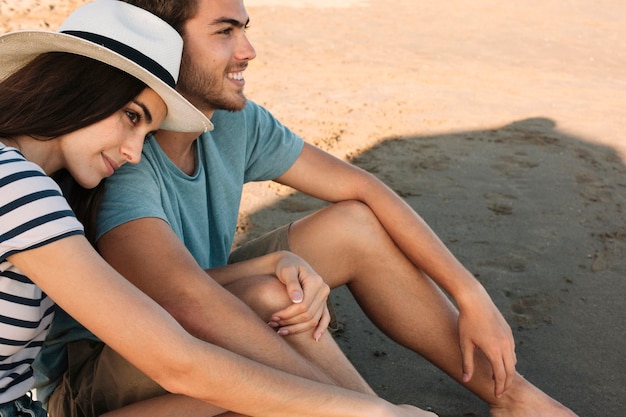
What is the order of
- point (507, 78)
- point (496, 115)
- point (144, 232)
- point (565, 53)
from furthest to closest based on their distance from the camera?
point (565, 53) → point (507, 78) → point (496, 115) → point (144, 232)

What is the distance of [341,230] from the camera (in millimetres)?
2600

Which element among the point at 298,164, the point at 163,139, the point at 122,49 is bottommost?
the point at 298,164

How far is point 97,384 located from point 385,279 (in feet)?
3.26

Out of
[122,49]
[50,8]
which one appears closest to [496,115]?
[122,49]

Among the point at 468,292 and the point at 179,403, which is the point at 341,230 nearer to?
the point at 468,292

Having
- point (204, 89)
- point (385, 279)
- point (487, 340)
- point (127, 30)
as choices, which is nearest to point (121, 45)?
point (127, 30)

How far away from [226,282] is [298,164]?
64 centimetres

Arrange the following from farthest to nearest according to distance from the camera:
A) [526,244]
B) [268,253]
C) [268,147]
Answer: [526,244] < [268,147] < [268,253]

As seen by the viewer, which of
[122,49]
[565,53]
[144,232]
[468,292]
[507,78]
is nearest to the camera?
[122,49]

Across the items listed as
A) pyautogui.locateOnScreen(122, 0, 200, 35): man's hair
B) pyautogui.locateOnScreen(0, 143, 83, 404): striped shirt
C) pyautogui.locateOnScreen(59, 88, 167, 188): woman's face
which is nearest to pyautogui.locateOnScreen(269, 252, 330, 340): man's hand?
pyautogui.locateOnScreen(59, 88, 167, 188): woman's face

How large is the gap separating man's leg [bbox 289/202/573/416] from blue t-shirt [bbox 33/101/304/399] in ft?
0.80

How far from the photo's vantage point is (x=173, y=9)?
7.66 ft

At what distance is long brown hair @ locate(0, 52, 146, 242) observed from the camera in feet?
6.03

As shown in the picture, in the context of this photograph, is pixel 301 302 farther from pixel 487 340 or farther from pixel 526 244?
pixel 526 244
